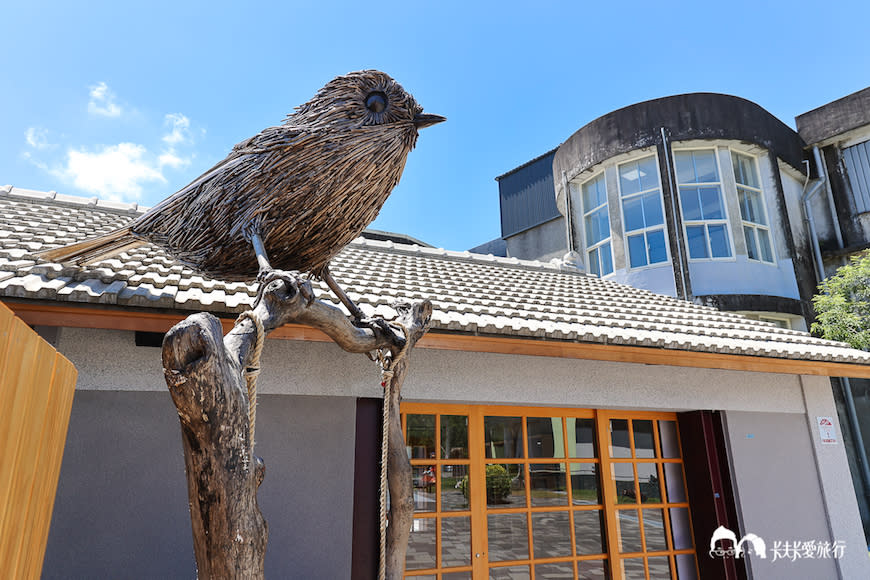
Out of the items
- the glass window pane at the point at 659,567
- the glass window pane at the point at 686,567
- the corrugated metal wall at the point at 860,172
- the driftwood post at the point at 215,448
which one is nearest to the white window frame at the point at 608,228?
the corrugated metal wall at the point at 860,172

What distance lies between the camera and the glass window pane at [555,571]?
179 inches

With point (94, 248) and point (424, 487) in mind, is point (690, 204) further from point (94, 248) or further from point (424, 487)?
point (94, 248)

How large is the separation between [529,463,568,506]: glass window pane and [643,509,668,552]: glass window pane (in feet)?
3.34

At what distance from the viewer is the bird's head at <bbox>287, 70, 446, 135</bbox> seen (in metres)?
2.12

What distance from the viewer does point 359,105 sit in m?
2.16

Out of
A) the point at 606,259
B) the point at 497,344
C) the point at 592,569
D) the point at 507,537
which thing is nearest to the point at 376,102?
the point at 497,344

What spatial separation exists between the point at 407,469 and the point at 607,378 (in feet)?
10.9

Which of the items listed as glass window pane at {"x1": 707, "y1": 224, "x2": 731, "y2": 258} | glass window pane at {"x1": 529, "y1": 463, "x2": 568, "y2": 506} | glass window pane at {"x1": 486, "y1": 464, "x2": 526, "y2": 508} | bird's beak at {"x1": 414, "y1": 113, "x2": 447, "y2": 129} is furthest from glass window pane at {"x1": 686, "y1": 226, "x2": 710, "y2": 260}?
bird's beak at {"x1": 414, "y1": 113, "x2": 447, "y2": 129}

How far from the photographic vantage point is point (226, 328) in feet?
10.9

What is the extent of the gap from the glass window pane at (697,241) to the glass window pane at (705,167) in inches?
48.3

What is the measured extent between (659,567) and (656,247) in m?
8.19

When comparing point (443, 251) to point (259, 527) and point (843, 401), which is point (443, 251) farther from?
point (843, 401)

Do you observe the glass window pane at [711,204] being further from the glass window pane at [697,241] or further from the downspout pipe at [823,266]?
the downspout pipe at [823,266]

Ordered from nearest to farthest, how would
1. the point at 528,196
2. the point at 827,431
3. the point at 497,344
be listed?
the point at 497,344 < the point at 827,431 < the point at 528,196
